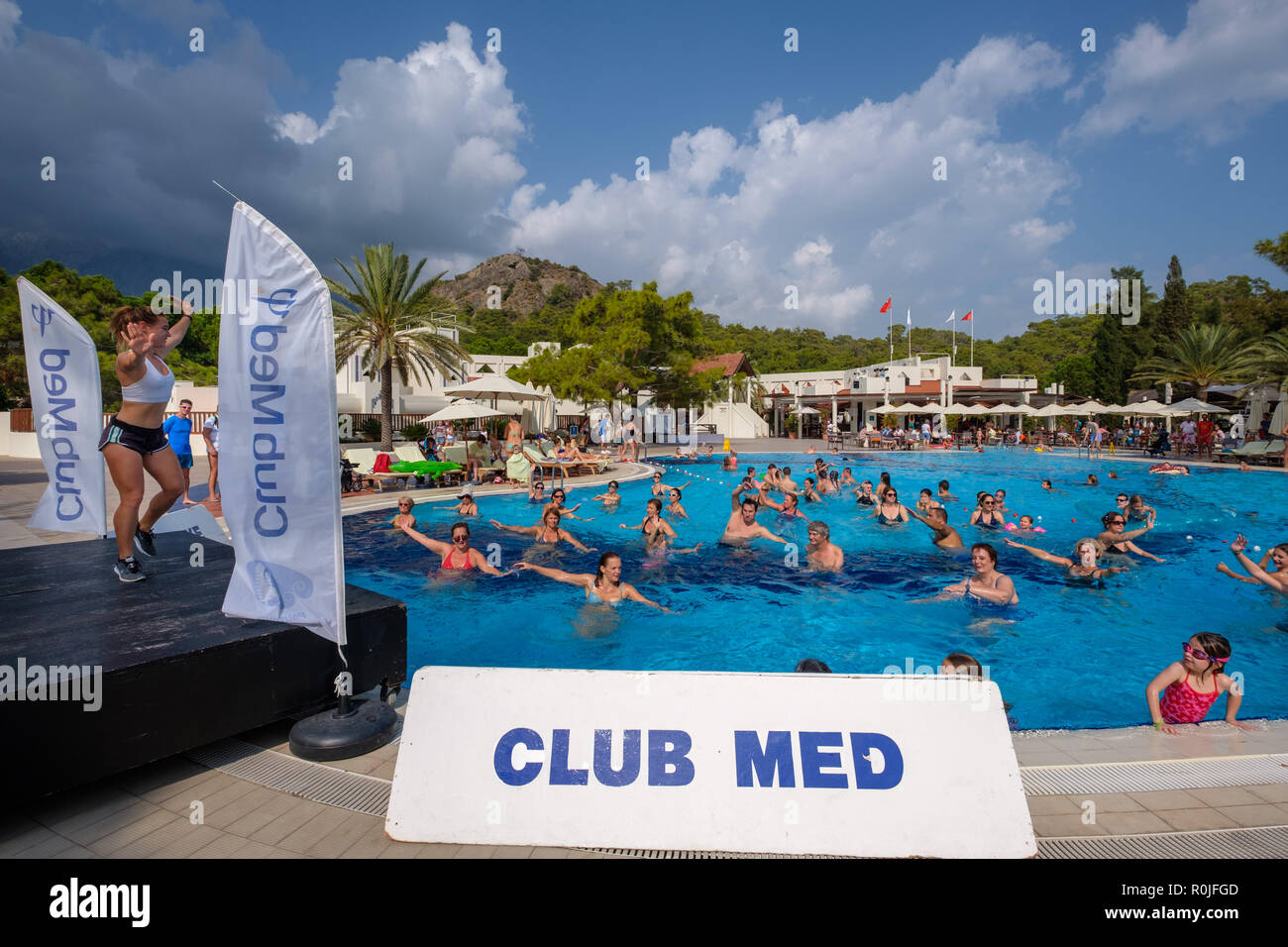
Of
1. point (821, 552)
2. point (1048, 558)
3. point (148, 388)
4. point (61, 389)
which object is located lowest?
point (1048, 558)

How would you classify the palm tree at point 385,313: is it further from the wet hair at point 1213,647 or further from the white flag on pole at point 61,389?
the wet hair at point 1213,647

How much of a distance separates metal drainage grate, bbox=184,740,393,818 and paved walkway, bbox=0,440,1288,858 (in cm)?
3

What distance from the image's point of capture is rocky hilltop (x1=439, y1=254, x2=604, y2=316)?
14300cm

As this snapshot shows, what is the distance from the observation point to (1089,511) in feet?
49.3

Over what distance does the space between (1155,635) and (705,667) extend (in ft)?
17.0

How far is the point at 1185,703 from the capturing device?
13.9 ft

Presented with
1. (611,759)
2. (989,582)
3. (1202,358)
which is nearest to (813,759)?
(611,759)

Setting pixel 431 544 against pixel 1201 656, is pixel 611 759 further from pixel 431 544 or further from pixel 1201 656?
pixel 431 544

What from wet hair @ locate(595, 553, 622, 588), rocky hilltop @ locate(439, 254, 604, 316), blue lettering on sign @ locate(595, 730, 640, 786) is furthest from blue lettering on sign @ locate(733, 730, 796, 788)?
rocky hilltop @ locate(439, 254, 604, 316)

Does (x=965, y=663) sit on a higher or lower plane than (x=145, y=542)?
lower

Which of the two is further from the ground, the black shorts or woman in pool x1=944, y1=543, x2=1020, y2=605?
the black shorts

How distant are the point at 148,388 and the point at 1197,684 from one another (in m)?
7.06

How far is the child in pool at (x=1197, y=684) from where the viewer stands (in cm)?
412

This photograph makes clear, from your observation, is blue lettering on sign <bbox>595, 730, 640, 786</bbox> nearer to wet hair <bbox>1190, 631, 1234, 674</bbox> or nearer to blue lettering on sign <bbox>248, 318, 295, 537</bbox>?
blue lettering on sign <bbox>248, 318, 295, 537</bbox>
